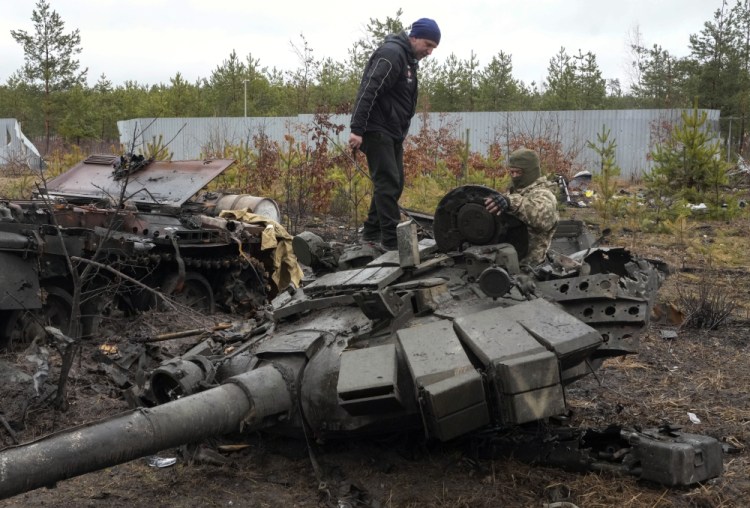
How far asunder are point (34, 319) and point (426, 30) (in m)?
4.46

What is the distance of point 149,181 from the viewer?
37.8 feet

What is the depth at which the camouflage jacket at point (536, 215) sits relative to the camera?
5938 mm

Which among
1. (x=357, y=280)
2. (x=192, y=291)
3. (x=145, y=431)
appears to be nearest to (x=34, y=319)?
(x=192, y=291)

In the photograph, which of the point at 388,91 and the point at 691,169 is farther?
the point at 691,169

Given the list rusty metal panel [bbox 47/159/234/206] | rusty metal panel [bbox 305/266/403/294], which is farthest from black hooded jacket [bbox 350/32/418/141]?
rusty metal panel [bbox 47/159/234/206]

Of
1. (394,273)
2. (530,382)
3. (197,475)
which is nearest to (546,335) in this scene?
(530,382)

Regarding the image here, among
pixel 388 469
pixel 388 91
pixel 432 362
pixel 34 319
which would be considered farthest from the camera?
pixel 34 319

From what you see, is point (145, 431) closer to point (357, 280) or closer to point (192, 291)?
point (357, 280)

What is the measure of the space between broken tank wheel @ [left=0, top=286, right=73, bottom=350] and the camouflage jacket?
4460 millimetres

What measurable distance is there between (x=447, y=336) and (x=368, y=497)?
994 mm

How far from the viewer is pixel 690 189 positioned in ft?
52.7


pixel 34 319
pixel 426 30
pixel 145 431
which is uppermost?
pixel 426 30

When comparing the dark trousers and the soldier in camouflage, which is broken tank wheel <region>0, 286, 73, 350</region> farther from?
the soldier in camouflage

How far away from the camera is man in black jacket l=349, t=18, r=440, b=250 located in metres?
6.80
